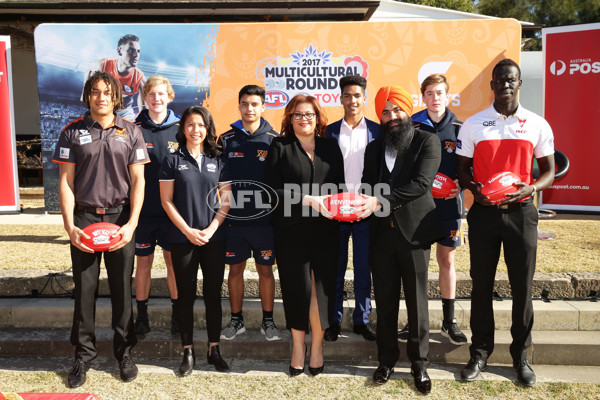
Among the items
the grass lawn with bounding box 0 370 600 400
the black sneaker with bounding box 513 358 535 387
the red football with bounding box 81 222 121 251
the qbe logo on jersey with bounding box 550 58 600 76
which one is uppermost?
the qbe logo on jersey with bounding box 550 58 600 76

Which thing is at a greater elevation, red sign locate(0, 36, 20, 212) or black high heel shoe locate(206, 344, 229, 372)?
red sign locate(0, 36, 20, 212)

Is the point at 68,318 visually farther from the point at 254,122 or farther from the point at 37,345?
the point at 254,122

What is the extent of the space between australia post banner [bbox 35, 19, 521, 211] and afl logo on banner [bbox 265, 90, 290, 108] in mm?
15

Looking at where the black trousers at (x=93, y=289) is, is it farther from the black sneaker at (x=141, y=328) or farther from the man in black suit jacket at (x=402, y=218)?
the man in black suit jacket at (x=402, y=218)

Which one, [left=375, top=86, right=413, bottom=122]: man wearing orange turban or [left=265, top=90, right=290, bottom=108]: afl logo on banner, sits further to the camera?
[left=265, top=90, right=290, bottom=108]: afl logo on banner

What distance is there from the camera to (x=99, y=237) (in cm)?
332

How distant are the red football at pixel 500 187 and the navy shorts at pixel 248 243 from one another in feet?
5.57

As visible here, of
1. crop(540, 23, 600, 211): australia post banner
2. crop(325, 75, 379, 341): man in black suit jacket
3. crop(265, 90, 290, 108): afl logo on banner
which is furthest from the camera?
crop(265, 90, 290, 108): afl logo on banner

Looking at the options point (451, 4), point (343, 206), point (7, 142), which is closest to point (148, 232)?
point (343, 206)

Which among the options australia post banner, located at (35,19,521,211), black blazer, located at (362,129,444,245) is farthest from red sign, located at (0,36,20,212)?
black blazer, located at (362,129,444,245)

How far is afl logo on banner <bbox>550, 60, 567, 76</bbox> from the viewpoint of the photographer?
7133 mm

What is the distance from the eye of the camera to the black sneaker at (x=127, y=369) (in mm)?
3561

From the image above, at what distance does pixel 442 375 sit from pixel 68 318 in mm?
3295

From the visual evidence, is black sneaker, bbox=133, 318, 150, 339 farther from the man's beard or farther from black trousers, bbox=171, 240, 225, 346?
the man's beard
